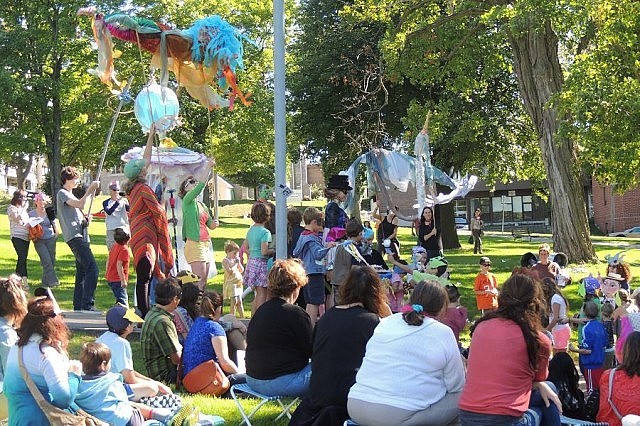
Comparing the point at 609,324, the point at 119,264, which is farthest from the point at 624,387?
the point at 119,264

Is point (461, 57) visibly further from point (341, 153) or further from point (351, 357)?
point (351, 357)

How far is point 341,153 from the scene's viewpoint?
2903 cm

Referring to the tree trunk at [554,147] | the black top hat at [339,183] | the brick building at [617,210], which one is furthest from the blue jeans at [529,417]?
the brick building at [617,210]

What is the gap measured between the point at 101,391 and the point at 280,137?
3780 mm

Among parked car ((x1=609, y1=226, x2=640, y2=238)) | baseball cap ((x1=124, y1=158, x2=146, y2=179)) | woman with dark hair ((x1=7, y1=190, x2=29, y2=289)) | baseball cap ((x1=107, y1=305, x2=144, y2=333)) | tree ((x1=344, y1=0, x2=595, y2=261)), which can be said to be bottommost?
parked car ((x1=609, y1=226, x2=640, y2=238))

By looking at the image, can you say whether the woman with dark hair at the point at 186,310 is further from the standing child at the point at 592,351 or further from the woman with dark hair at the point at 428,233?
the woman with dark hair at the point at 428,233

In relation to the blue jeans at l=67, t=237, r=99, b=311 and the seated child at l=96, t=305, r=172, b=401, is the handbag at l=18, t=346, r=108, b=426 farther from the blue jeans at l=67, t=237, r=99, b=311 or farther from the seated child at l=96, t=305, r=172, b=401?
the blue jeans at l=67, t=237, r=99, b=311

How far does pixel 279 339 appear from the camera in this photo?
615 centimetres

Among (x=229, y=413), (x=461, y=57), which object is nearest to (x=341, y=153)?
(x=461, y=57)

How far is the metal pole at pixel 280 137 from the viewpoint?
330 inches

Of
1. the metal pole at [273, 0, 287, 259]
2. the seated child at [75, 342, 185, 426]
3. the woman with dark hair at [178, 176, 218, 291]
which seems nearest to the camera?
the seated child at [75, 342, 185, 426]

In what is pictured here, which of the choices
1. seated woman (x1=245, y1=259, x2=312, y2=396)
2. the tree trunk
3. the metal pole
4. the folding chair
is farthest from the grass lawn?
the metal pole

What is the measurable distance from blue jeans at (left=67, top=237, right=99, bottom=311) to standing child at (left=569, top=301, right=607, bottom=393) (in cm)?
660

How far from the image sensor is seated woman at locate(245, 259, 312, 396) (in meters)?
6.12
